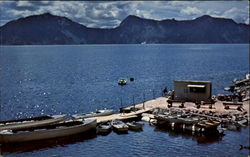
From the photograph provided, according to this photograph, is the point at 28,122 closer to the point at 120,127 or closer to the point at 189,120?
the point at 120,127

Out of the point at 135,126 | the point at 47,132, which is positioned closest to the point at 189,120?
the point at 135,126

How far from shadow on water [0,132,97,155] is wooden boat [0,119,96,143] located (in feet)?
2.29

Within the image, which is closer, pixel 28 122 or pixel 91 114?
pixel 28 122

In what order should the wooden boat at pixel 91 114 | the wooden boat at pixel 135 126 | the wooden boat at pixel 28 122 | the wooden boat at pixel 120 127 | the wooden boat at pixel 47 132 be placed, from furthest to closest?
the wooden boat at pixel 91 114 < the wooden boat at pixel 135 126 < the wooden boat at pixel 120 127 < the wooden boat at pixel 28 122 < the wooden boat at pixel 47 132

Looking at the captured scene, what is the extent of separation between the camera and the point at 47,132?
58.2m

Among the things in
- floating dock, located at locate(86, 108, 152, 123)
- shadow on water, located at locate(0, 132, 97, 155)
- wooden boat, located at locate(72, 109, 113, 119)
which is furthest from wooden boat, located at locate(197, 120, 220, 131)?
wooden boat, located at locate(72, 109, 113, 119)

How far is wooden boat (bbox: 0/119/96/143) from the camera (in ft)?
184

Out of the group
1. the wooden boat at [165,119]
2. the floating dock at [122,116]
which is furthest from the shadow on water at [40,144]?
the wooden boat at [165,119]

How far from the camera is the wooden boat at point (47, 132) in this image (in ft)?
184

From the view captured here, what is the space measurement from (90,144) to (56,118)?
1340 cm

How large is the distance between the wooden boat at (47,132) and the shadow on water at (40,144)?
70 cm

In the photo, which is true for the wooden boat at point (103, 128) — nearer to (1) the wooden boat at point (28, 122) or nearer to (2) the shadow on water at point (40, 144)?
(2) the shadow on water at point (40, 144)

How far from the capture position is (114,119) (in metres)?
67.6

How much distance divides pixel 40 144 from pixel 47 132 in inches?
102
